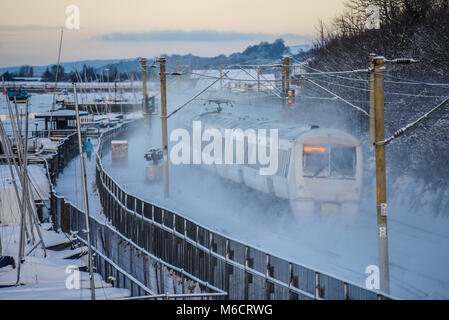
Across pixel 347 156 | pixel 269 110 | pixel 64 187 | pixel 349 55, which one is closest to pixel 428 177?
pixel 347 156

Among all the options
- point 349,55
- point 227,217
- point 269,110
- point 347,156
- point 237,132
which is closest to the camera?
point 347,156

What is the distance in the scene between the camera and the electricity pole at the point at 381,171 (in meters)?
13.3

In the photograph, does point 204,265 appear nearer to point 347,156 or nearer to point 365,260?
Answer: point 365,260

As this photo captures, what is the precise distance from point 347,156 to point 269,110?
3889 cm

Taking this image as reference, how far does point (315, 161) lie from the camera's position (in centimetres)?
1997

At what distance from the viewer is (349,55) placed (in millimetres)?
38594
